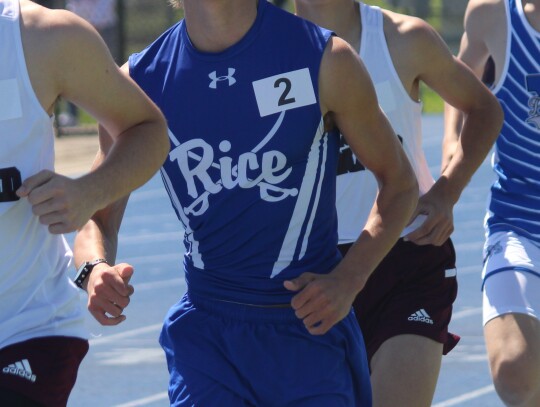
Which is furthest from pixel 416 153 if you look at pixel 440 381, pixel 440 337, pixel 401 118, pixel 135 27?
pixel 135 27

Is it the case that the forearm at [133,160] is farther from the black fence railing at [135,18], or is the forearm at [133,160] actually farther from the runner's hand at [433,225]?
the black fence railing at [135,18]

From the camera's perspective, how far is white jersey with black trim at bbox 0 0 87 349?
3514 millimetres

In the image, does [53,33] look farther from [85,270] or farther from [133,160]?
[85,270]

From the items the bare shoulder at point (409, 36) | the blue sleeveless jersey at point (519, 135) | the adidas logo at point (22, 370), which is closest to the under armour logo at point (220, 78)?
the adidas logo at point (22, 370)

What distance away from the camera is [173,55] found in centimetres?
387

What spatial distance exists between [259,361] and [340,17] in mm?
1603

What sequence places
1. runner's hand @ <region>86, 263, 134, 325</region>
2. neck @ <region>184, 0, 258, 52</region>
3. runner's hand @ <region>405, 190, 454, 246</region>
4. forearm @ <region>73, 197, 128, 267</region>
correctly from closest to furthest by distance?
1. runner's hand @ <region>86, 263, 134, 325</region>
2. neck @ <region>184, 0, 258, 52</region>
3. forearm @ <region>73, 197, 128, 267</region>
4. runner's hand @ <region>405, 190, 454, 246</region>

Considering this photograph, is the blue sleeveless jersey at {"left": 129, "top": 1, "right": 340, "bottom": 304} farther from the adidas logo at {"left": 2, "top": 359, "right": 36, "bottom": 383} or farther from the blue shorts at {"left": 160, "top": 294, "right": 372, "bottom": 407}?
the adidas logo at {"left": 2, "top": 359, "right": 36, "bottom": 383}

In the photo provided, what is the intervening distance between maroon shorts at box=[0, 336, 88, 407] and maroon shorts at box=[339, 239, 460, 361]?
1309 millimetres

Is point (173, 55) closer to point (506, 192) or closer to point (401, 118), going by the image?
point (401, 118)

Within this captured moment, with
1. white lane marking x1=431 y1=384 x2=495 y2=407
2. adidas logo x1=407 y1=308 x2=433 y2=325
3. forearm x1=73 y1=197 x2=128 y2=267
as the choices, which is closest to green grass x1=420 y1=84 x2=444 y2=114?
white lane marking x1=431 y1=384 x2=495 y2=407

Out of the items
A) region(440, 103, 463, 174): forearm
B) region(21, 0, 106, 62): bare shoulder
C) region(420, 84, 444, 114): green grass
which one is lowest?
region(420, 84, 444, 114): green grass

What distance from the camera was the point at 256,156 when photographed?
147 inches

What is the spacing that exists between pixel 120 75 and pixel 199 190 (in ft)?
1.33
